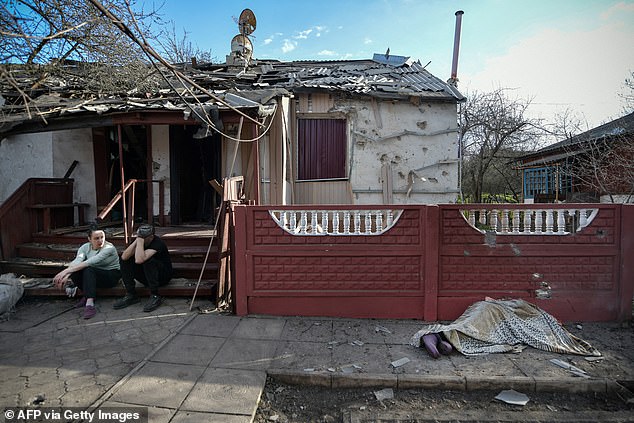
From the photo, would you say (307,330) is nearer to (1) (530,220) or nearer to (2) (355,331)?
(2) (355,331)

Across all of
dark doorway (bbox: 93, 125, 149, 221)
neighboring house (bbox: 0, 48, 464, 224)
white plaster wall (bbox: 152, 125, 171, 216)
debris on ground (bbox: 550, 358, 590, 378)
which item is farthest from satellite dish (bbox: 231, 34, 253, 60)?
debris on ground (bbox: 550, 358, 590, 378)

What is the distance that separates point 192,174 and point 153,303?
13.8ft

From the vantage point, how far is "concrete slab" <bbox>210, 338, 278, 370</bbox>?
3025 millimetres

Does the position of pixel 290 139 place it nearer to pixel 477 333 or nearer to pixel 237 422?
pixel 477 333

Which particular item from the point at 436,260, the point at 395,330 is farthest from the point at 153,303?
the point at 436,260

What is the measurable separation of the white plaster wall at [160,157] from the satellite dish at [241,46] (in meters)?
3.42

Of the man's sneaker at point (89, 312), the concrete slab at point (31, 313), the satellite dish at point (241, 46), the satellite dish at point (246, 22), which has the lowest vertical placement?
the concrete slab at point (31, 313)

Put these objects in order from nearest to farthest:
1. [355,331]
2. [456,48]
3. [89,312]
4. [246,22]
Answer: [355,331], [89,312], [246,22], [456,48]

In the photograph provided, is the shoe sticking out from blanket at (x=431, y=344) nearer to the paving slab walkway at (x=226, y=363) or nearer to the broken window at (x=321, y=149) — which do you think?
the paving slab walkway at (x=226, y=363)

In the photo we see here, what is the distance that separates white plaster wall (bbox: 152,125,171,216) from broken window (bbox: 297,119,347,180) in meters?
2.90

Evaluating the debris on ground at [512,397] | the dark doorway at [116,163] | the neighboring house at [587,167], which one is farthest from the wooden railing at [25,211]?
the neighboring house at [587,167]

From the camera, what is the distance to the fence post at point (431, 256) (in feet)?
12.8

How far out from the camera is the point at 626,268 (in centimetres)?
391

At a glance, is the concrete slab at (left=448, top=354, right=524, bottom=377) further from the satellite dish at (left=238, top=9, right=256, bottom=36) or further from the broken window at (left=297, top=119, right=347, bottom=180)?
the satellite dish at (left=238, top=9, right=256, bottom=36)
